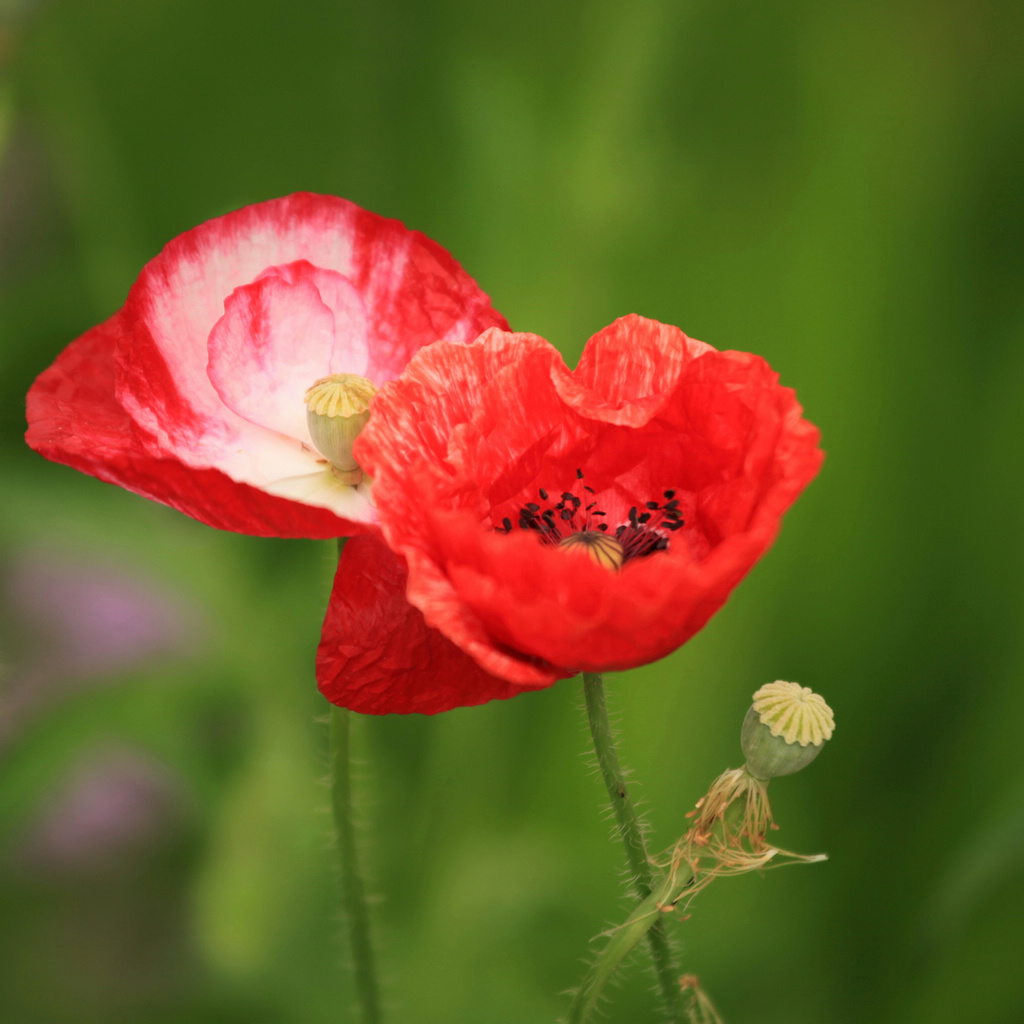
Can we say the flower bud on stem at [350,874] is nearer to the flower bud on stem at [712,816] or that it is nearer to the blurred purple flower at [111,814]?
the flower bud on stem at [712,816]

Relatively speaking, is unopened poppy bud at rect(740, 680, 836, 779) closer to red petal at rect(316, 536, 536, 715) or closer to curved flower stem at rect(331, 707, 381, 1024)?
red petal at rect(316, 536, 536, 715)

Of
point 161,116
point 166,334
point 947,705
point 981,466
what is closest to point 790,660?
point 947,705

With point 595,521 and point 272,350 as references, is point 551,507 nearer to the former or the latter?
point 595,521

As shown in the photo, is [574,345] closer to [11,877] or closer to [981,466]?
[981,466]

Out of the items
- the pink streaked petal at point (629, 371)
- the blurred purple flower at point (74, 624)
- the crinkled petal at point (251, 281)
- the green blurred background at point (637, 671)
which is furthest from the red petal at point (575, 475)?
the blurred purple flower at point (74, 624)

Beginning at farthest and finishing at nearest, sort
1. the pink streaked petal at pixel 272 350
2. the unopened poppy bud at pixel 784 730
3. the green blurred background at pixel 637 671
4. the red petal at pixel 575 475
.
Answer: the green blurred background at pixel 637 671, the pink streaked petal at pixel 272 350, the unopened poppy bud at pixel 784 730, the red petal at pixel 575 475

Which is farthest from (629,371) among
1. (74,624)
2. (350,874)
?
(74,624)

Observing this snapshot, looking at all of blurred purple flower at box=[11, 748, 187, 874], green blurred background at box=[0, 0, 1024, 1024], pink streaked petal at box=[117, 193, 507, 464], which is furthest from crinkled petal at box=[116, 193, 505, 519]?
blurred purple flower at box=[11, 748, 187, 874]
